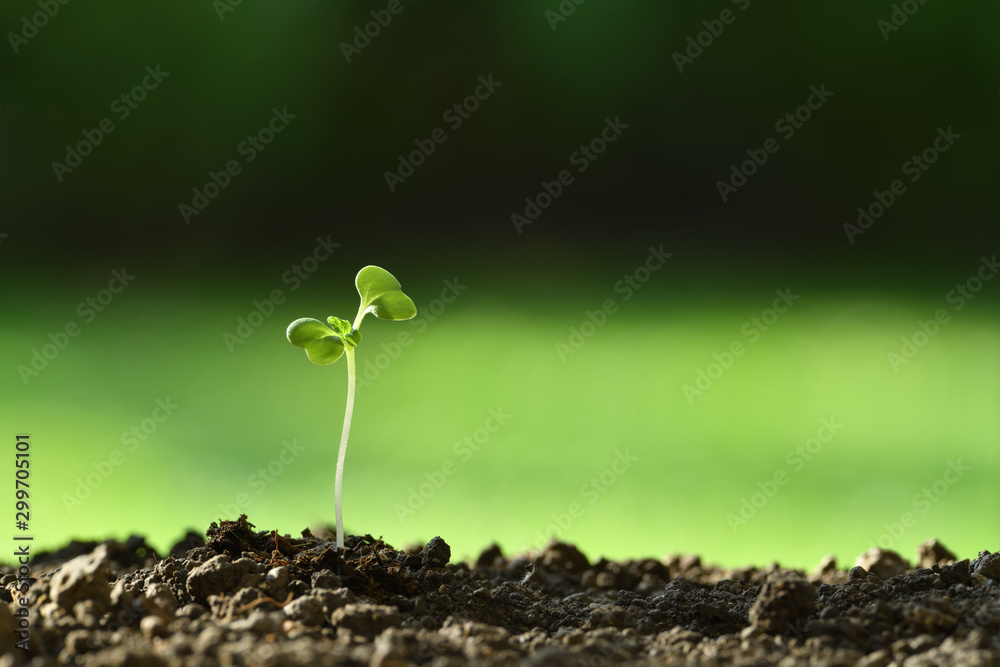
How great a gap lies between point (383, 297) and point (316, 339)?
123 mm

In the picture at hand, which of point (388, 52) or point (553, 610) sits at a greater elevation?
point (388, 52)

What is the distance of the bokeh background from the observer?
2.61m

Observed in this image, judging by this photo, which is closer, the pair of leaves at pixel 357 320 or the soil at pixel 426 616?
the soil at pixel 426 616

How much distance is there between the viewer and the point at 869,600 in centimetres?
115

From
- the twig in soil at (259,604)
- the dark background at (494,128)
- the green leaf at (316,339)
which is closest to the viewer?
the twig in soil at (259,604)

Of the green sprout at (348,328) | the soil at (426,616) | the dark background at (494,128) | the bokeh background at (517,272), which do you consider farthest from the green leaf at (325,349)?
the dark background at (494,128)

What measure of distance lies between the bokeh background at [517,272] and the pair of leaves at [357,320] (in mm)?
1048

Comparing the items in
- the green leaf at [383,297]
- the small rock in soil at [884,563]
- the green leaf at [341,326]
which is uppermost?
the green leaf at [383,297]

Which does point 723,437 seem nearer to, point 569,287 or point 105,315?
point 569,287

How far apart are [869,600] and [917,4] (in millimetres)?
4282

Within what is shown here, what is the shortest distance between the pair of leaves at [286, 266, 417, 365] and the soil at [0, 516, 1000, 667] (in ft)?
0.99

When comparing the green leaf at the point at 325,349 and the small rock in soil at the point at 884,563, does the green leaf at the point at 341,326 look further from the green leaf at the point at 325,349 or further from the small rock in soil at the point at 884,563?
the small rock in soil at the point at 884,563

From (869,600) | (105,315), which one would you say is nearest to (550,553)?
(869,600)

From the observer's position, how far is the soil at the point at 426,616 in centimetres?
91
